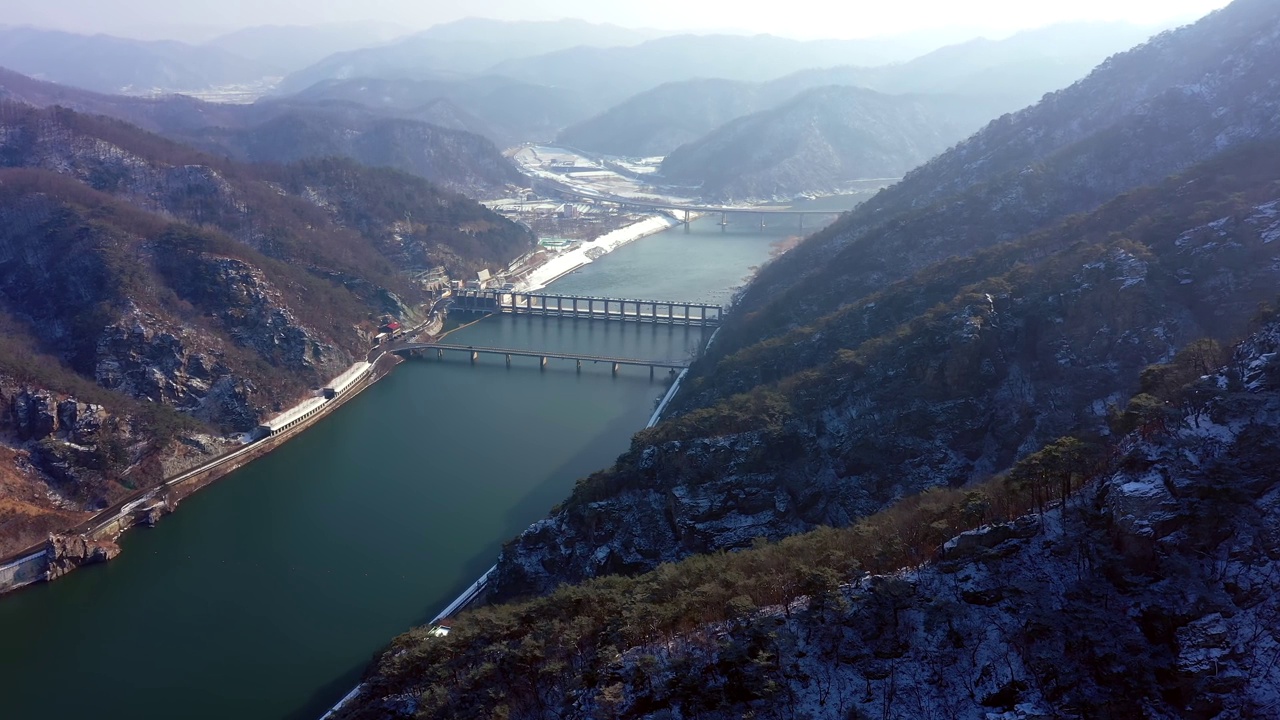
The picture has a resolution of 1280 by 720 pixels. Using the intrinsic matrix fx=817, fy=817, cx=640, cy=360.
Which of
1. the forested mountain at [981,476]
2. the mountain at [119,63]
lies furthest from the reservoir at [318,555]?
the mountain at [119,63]

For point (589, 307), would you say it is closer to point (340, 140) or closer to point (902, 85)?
point (340, 140)

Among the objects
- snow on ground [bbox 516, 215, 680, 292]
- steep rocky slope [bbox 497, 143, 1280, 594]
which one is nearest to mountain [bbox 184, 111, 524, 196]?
snow on ground [bbox 516, 215, 680, 292]

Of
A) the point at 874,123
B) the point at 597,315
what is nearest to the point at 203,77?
the point at 874,123

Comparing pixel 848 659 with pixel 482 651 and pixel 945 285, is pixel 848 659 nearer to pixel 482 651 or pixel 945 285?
pixel 482 651

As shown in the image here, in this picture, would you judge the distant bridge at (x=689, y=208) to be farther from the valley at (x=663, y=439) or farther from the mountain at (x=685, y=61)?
the mountain at (x=685, y=61)

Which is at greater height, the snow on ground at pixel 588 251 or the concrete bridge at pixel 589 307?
the snow on ground at pixel 588 251

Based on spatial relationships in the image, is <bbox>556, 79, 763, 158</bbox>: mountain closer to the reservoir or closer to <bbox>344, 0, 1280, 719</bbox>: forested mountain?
the reservoir

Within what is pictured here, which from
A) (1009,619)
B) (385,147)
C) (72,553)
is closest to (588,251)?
(385,147)
